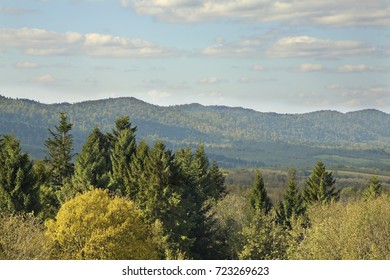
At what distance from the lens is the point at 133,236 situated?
54.5 m

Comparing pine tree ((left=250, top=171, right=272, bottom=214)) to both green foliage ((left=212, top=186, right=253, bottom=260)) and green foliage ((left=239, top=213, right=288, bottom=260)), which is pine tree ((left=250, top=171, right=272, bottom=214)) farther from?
green foliage ((left=239, top=213, right=288, bottom=260))

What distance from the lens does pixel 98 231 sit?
51719mm

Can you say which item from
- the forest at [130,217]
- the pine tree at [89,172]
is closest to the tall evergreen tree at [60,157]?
the forest at [130,217]

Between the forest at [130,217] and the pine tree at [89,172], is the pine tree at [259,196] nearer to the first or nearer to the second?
the forest at [130,217]

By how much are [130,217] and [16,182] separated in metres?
11.8

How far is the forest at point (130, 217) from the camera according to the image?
4988 cm

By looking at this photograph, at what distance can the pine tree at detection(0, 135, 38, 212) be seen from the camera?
2266 inches

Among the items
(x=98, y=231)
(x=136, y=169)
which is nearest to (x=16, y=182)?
(x=98, y=231)

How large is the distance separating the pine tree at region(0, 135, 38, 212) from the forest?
96 mm

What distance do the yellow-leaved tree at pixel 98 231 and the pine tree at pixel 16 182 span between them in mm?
5770

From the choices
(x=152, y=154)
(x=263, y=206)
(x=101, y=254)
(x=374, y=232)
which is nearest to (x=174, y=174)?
(x=152, y=154)

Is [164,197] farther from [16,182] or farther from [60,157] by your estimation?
[60,157]

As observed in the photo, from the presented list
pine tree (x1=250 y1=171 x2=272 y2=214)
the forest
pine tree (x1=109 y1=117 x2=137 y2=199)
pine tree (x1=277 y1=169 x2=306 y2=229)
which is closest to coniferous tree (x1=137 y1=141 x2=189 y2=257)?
the forest
